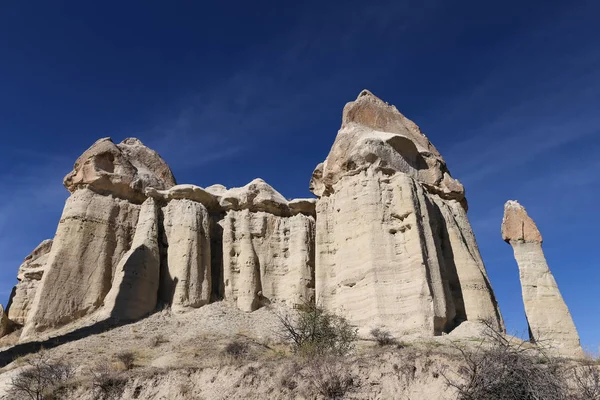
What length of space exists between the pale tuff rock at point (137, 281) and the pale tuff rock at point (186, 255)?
783 mm

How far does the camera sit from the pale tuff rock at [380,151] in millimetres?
26469

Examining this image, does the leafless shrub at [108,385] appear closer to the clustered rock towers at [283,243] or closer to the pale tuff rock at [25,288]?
the clustered rock towers at [283,243]

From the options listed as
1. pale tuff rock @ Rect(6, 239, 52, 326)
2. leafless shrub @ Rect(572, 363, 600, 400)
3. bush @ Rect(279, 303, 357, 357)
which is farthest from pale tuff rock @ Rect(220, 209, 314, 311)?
leafless shrub @ Rect(572, 363, 600, 400)

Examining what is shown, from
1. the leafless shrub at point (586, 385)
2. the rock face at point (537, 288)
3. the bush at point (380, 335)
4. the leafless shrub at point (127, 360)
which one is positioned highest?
the rock face at point (537, 288)

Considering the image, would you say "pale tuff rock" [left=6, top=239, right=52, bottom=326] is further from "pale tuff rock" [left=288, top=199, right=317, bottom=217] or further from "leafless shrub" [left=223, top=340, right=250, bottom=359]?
"leafless shrub" [left=223, top=340, right=250, bottom=359]

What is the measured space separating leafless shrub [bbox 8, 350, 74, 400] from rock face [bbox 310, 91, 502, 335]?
11859 millimetres

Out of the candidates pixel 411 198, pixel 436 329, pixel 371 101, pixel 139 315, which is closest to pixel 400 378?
pixel 436 329

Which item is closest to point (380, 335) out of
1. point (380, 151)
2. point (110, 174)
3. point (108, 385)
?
point (108, 385)

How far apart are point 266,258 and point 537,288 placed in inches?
555

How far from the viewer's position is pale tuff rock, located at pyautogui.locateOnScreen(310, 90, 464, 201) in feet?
86.8

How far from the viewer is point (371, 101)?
106 ft

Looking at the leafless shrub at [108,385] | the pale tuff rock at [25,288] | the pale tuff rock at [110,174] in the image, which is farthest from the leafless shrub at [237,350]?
the pale tuff rock at [25,288]

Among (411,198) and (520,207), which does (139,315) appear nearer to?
(411,198)

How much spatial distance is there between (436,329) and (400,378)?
8.78 metres
